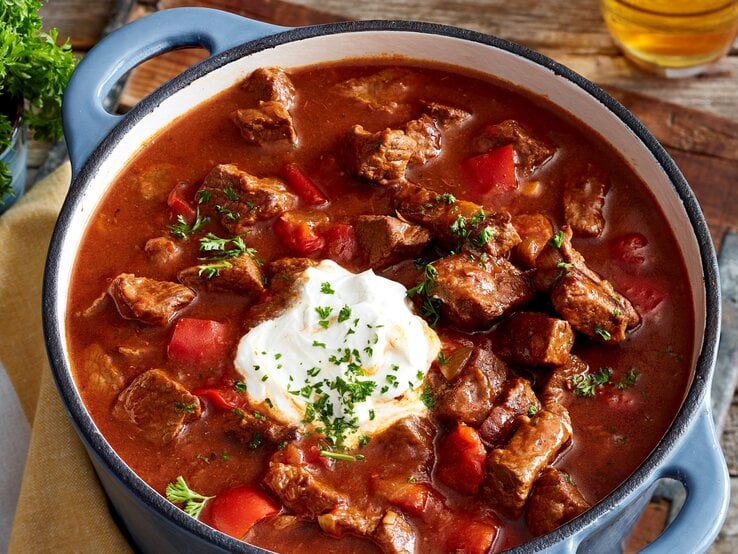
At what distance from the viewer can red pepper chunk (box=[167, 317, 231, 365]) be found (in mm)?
3889

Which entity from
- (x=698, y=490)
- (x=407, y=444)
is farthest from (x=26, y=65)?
(x=698, y=490)

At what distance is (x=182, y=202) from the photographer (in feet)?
13.8

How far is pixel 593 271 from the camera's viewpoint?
406cm

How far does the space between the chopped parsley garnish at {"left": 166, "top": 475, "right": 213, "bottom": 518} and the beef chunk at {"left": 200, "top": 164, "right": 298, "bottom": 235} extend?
0.99m

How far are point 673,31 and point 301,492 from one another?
9.92ft

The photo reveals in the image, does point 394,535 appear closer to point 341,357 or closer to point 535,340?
point 341,357

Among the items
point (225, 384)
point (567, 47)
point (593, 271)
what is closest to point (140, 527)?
point (225, 384)

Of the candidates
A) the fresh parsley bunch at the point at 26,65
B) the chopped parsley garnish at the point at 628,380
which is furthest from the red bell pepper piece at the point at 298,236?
the fresh parsley bunch at the point at 26,65

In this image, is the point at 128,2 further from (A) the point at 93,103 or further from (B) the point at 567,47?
(B) the point at 567,47

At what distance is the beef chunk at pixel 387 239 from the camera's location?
3.98 metres

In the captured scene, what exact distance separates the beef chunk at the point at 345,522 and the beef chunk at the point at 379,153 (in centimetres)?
127

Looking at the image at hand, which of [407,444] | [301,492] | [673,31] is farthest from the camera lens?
[673,31]

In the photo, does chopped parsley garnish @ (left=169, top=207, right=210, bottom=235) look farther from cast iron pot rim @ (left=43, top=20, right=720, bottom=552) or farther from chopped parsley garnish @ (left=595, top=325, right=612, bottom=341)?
chopped parsley garnish @ (left=595, top=325, right=612, bottom=341)

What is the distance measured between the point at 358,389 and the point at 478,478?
493mm
